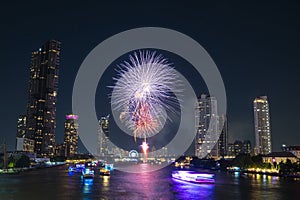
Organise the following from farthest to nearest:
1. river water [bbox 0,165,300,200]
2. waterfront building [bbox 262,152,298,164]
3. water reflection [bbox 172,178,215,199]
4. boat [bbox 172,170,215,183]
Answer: waterfront building [bbox 262,152,298,164] < boat [bbox 172,170,215,183] < water reflection [bbox 172,178,215,199] < river water [bbox 0,165,300,200]

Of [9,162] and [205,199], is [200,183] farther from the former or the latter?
[9,162]

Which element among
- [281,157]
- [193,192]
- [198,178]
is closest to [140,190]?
[193,192]

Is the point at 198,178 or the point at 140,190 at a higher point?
the point at 140,190

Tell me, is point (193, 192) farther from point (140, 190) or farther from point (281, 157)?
point (281, 157)

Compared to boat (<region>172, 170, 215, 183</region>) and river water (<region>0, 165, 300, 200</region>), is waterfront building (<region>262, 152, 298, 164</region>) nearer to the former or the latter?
boat (<region>172, 170, 215, 183</region>)

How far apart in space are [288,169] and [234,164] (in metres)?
42.0

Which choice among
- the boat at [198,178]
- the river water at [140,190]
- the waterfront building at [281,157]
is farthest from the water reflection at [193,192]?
the waterfront building at [281,157]

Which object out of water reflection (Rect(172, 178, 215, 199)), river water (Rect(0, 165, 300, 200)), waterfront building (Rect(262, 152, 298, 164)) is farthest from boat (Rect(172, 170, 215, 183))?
waterfront building (Rect(262, 152, 298, 164))

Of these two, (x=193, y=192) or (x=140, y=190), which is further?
(x=140, y=190)

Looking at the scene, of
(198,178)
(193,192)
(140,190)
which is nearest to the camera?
(193,192)

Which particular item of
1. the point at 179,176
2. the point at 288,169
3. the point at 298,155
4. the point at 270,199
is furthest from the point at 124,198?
the point at 298,155

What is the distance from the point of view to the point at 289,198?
35.4m

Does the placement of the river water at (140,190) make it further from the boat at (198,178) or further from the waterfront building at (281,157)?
the waterfront building at (281,157)

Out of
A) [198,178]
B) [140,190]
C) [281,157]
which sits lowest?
[198,178]
